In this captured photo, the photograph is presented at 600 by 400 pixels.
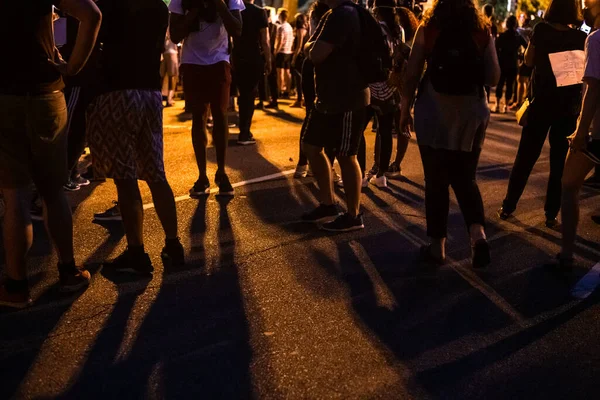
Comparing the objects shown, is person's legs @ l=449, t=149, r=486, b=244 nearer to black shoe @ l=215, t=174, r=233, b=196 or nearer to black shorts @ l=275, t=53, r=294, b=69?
black shoe @ l=215, t=174, r=233, b=196

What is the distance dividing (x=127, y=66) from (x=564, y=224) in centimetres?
288

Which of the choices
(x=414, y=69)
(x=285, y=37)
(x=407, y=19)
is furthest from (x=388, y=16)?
(x=285, y=37)

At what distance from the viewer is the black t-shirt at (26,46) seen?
4.08m

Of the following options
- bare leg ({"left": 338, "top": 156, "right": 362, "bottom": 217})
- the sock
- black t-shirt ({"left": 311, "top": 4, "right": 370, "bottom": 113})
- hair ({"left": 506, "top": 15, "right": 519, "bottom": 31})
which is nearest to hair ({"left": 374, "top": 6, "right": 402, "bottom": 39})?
black t-shirt ({"left": 311, "top": 4, "right": 370, "bottom": 113})

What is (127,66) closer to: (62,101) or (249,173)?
(62,101)

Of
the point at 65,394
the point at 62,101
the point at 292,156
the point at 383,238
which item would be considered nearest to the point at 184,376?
the point at 65,394

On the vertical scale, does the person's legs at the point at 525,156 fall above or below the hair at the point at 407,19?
below

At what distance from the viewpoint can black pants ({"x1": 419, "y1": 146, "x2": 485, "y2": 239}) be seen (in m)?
5.15

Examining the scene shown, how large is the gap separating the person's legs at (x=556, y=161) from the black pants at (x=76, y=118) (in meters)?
3.64

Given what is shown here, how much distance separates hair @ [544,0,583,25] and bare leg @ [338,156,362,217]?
5.82 ft

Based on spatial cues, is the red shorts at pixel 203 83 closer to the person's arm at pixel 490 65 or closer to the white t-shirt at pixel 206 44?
the white t-shirt at pixel 206 44

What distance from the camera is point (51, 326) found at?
412 centimetres

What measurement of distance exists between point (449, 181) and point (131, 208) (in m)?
2.02

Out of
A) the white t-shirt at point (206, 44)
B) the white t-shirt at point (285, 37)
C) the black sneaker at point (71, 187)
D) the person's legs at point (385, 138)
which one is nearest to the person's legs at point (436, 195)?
the white t-shirt at point (206, 44)
